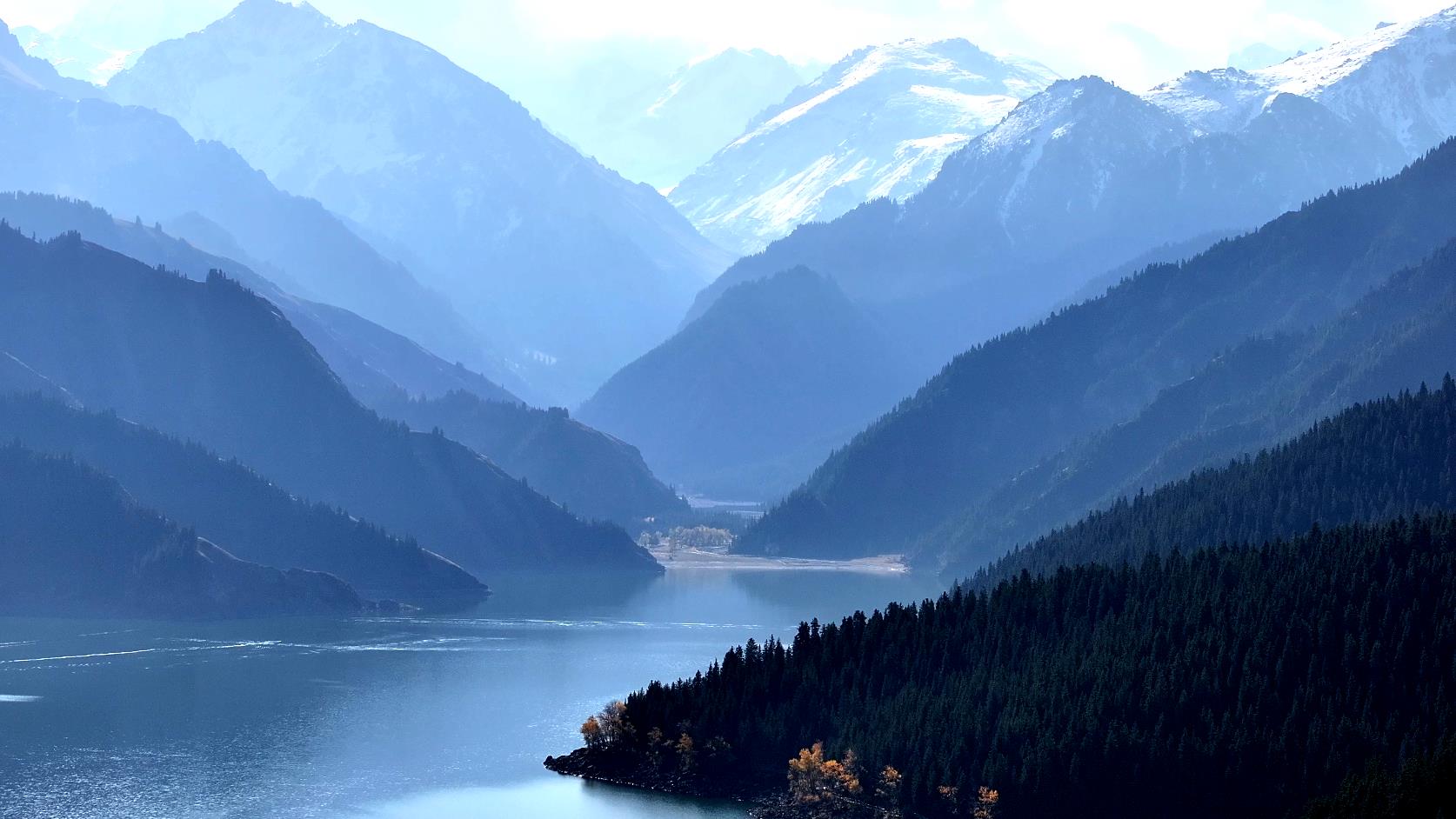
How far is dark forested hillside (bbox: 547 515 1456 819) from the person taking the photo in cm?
17425

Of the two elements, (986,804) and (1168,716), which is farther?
(1168,716)

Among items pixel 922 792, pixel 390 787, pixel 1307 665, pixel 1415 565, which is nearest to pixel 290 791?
pixel 390 787

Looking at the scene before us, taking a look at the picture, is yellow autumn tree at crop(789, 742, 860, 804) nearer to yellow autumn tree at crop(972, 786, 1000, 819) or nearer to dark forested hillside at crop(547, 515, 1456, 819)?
dark forested hillside at crop(547, 515, 1456, 819)

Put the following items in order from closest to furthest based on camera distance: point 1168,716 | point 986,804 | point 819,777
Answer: point 986,804 → point 1168,716 → point 819,777

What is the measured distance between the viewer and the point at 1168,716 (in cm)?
18062

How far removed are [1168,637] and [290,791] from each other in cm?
7335

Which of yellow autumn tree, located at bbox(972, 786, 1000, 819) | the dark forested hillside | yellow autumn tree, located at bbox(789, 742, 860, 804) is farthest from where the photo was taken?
yellow autumn tree, located at bbox(789, 742, 860, 804)

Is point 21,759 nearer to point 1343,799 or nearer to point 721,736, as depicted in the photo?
point 721,736

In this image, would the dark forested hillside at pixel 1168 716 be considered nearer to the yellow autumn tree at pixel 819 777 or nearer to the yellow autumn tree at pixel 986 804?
the yellow autumn tree at pixel 819 777

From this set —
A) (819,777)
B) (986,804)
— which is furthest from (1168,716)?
(819,777)

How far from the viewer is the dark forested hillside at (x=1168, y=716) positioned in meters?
174

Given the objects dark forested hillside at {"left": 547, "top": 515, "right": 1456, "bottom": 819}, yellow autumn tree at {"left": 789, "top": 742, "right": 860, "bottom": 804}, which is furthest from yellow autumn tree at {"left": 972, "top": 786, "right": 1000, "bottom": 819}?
yellow autumn tree at {"left": 789, "top": 742, "right": 860, "bottom": 804}

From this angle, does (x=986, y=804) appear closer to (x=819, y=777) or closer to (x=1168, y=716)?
(x=819, y=777)

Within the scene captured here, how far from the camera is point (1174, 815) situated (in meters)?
173
